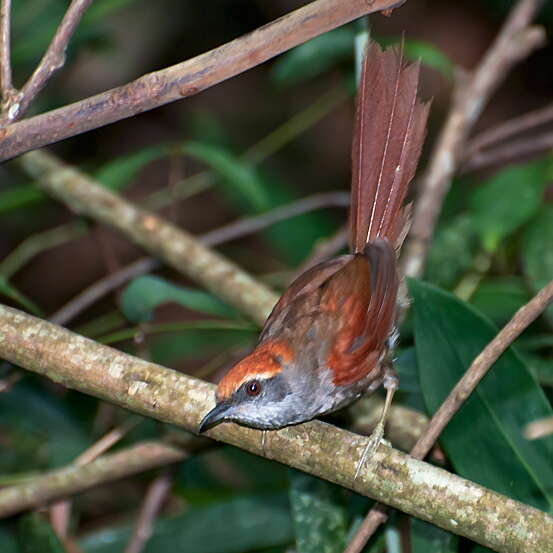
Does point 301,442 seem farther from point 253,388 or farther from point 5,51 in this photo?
point 5,51

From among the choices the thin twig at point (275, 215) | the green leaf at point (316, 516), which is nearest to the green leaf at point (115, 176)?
the thin twig at point (275, 215)

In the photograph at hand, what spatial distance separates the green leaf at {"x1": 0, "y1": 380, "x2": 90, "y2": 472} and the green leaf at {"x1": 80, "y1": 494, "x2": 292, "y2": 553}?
1.92 ft

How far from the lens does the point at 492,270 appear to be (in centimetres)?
414

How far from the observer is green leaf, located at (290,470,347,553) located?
271cm

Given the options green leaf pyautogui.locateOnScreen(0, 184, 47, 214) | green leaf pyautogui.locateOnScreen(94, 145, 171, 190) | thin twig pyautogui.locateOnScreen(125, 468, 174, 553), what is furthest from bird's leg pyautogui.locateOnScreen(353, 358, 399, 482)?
green leaf pyautogui.locateOnScreen(0, 184, 47, 214)

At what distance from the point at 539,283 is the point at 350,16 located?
5.64ft

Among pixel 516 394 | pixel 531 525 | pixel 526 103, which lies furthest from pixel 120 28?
pixel 531 525

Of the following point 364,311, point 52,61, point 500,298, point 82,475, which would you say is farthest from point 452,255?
point 52,61

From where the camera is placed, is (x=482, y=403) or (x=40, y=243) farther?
(x=40, y=243)

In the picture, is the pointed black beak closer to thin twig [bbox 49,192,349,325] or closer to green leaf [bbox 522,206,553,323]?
green leaf [bbox 522,206,553,323]

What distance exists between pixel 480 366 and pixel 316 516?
29.7 inches

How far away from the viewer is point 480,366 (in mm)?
2258

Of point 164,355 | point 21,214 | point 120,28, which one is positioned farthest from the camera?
point 120,28

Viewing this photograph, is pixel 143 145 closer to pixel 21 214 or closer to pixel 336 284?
pixel 21 214
